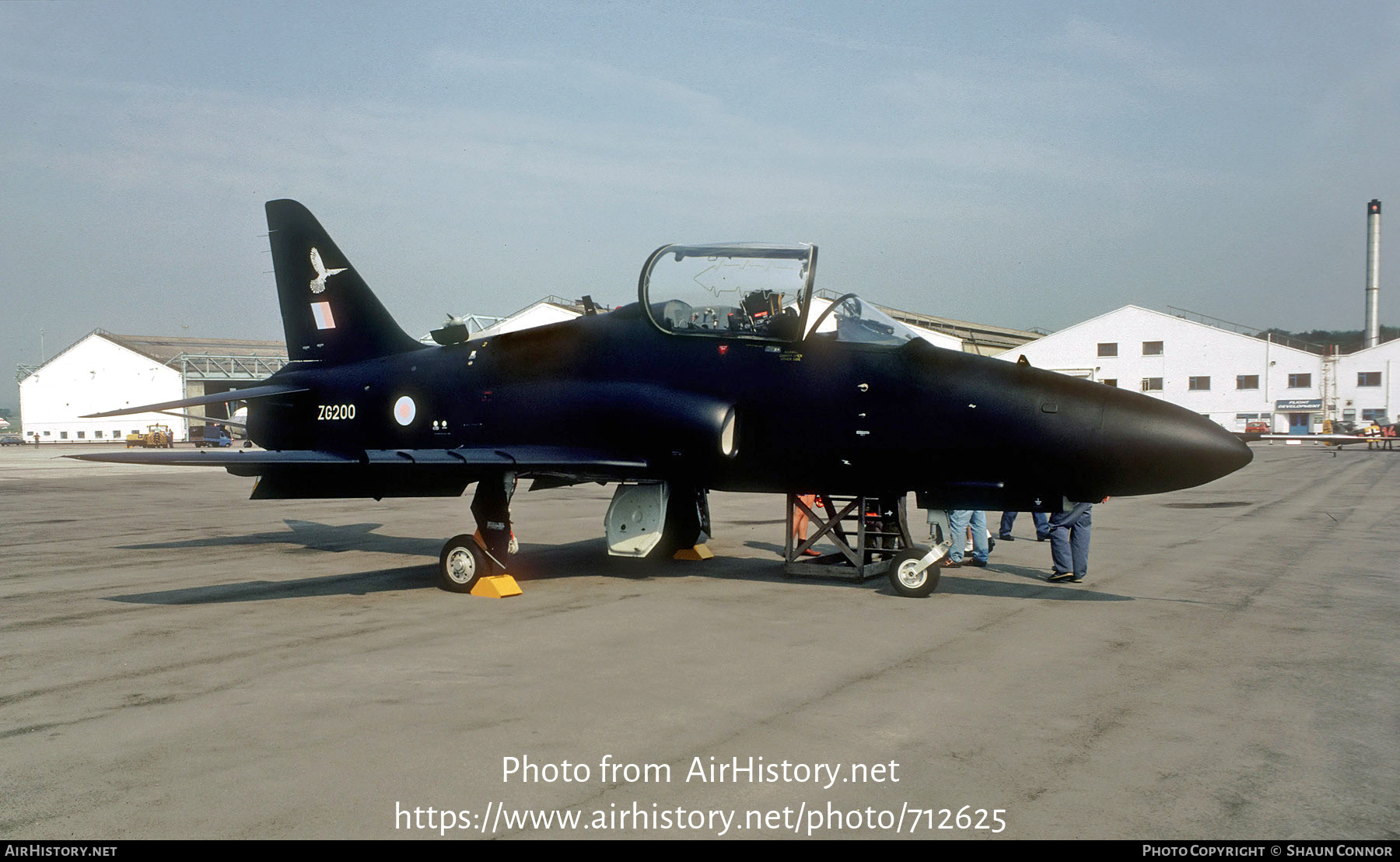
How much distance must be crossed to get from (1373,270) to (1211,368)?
83.1ft

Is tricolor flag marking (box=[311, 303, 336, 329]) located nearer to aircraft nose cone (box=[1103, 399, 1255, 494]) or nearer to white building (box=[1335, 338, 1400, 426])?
aircraft nose cone (box=[1103, 399, 1255, 494])

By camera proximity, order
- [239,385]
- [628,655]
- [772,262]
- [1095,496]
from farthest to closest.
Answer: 1. [239,385]
2. [772,262]
3. [1095,496]
4. [628,655]

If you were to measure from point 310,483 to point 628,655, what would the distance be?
16.7 feet

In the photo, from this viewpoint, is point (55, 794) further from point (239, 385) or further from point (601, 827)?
point (239, 385)

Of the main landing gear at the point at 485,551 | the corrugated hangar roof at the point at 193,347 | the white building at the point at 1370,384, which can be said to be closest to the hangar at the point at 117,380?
the corrugated hangar roof at the point at 193,347

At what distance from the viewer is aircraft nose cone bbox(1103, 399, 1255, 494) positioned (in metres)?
8.02

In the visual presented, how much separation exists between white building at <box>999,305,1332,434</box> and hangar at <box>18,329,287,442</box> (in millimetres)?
63816

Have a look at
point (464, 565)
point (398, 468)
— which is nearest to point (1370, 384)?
point (464, 565)

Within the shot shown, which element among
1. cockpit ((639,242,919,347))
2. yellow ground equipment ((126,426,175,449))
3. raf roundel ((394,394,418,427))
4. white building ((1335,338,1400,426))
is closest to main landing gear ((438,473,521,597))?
raf roundel ((394,394,418,427))

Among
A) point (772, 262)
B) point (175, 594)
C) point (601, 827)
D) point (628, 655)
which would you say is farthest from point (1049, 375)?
point (175, 594)

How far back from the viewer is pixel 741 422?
9.48 metres

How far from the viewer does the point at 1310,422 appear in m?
68.1

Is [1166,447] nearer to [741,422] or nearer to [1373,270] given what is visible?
[741,422]

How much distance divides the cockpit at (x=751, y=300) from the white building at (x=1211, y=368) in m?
59.5
